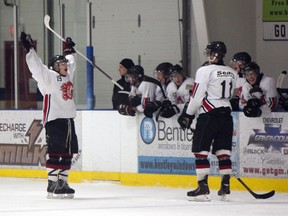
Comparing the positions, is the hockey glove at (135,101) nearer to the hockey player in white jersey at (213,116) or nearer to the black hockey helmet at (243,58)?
the black hockey helmet at (243,58)

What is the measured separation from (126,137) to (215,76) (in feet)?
7.49

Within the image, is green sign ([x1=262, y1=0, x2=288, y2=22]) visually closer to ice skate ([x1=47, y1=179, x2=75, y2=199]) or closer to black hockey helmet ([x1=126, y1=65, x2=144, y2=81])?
black hockey helmet ([x1=126, y1=65, x2=144, y2=81])

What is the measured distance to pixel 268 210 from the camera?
406 inches

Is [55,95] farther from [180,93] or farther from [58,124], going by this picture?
[180,93]

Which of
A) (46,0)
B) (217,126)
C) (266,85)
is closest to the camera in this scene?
(217,126)

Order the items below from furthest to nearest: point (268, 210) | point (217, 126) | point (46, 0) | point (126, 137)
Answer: point (46, 0), point (126, 137), point (217, 126), point (268, 210)

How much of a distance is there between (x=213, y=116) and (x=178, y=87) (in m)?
1.85

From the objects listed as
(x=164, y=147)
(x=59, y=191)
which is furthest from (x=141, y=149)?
(x=59, y=191)

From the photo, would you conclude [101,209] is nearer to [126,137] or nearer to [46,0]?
[126,137]

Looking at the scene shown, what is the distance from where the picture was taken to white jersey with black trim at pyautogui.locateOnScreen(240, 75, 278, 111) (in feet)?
39.4

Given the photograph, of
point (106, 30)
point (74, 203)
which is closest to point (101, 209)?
point (74, 203)

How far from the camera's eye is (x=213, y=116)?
435 inches

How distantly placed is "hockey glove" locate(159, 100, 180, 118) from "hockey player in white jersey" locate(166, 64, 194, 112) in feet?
0.49

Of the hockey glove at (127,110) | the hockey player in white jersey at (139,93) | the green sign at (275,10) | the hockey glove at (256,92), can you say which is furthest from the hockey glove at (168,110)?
the green sign at (275,10)
